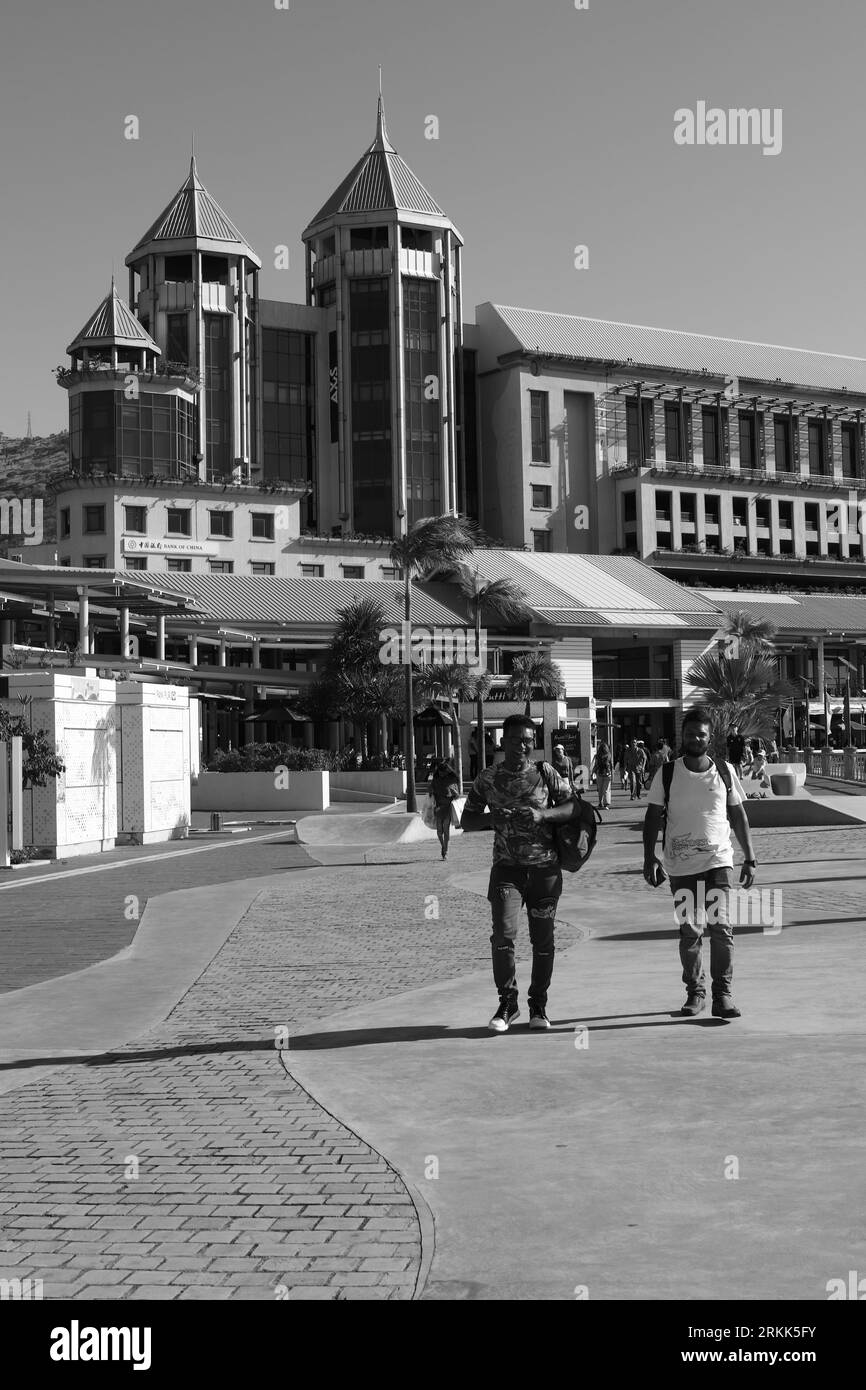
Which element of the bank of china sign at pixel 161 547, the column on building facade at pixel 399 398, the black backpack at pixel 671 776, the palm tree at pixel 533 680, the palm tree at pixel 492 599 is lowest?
the black backpack at pixel 671 776

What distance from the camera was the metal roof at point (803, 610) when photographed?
2886 inches

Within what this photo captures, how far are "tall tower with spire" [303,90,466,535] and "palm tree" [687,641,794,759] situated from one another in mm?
51095

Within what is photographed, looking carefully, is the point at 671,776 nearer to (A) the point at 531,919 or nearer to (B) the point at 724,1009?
(A) the point at 531,919

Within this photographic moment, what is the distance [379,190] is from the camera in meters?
89.6

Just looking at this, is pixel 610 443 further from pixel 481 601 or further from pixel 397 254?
pixel 481 601

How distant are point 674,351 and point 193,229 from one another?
106ft

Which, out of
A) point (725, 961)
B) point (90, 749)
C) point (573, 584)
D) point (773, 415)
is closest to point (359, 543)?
point (573, 584)

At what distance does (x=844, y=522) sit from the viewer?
328 feet

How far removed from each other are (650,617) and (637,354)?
32.4m

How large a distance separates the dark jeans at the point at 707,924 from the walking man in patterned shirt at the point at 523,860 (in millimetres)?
794

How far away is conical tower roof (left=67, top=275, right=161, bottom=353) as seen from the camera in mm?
75125

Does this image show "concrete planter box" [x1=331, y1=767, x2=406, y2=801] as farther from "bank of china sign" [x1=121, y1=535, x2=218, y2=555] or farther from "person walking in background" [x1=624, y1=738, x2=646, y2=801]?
"bank of china sign" [x1=121, y1=535, x2=218, y2=555]

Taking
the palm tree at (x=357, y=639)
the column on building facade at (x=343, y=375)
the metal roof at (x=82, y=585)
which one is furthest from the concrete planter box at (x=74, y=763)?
the column on building facade at (x=343, y=375)

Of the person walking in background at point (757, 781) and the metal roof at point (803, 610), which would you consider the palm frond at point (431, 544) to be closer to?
the person walking in background at point (757, 781)
